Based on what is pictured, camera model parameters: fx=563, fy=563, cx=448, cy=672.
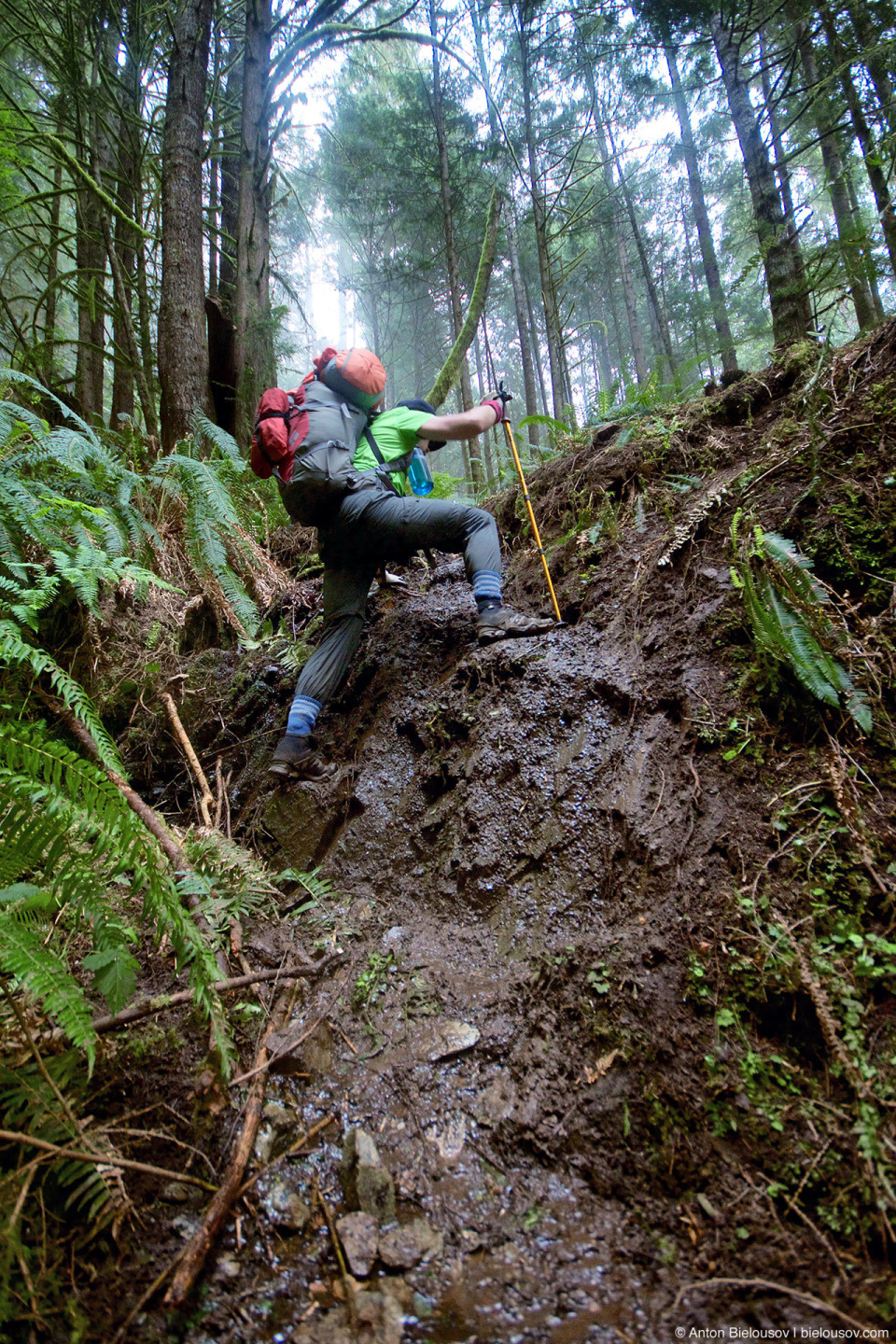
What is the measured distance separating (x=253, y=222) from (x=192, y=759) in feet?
18.9

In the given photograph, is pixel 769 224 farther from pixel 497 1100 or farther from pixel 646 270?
pixel 646 270

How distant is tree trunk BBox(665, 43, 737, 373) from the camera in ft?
40.1

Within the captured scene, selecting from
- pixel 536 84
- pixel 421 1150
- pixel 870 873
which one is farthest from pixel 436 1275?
pixel 536 84

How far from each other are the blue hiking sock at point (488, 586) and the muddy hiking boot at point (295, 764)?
1346mm

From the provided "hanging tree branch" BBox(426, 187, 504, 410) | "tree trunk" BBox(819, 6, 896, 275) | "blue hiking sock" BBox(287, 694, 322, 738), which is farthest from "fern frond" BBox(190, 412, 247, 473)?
"tree trunk" BBox(819, 6, 896, 275)

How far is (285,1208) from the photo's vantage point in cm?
149

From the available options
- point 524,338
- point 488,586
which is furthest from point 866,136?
point 488,586

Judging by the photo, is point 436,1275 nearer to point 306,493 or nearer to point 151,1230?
point 151,1230

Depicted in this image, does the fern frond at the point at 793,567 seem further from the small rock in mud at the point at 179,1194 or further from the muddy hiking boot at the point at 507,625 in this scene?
the small rock in mud at the point at 179,1194

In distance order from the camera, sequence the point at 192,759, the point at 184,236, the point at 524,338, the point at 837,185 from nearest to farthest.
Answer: the point at 192,759 → the point at 184,236 → the point at 837,185 → the point at 524,338

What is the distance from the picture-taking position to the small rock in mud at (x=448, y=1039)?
6.10 feet

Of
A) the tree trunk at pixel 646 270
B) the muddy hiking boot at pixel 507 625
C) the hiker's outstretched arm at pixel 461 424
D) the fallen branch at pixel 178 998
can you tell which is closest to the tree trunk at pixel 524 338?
the tree trunk at pixel 646 270

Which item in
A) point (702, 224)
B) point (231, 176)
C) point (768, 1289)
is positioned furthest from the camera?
point (702, 224)

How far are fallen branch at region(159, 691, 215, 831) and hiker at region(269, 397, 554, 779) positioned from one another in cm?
45
